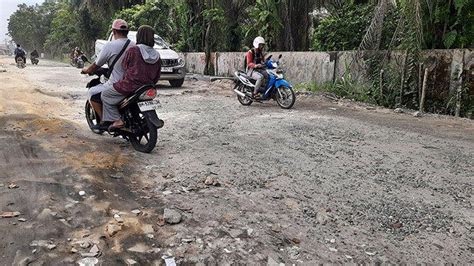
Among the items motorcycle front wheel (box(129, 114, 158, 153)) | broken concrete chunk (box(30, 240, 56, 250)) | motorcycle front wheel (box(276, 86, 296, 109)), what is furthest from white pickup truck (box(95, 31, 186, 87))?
broken concrete chunk (box(30, 240, 56, 250))

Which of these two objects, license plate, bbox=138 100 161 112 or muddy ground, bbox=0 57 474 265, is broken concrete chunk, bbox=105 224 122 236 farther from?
license plate, bbox=138 100 161 112

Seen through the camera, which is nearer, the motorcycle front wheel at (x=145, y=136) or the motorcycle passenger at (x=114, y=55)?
the motorcycle front wheel at (x=145, y=136)

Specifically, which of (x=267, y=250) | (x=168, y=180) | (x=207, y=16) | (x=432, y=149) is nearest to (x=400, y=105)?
(x=432, y=149)

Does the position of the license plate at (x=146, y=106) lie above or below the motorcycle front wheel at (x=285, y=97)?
above

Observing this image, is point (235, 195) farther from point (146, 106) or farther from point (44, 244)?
point (146, 106)

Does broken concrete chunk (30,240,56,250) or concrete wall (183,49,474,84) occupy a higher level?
concrete wall (183,49,474,84)

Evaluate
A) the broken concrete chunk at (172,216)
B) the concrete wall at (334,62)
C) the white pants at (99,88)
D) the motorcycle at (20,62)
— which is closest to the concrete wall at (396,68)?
the concrete wall at (334,62)

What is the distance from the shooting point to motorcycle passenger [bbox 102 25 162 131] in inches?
203

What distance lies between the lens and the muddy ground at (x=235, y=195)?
115 inches

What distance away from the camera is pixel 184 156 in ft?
16.9

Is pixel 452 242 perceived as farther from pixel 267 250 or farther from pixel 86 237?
pixel 86 237

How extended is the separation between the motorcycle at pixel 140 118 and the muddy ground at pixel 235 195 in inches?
7.4

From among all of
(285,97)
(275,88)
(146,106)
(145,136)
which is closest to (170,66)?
(275,88)

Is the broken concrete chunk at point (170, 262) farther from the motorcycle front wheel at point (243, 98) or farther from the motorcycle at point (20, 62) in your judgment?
the motorcycle at point (20, 62)
